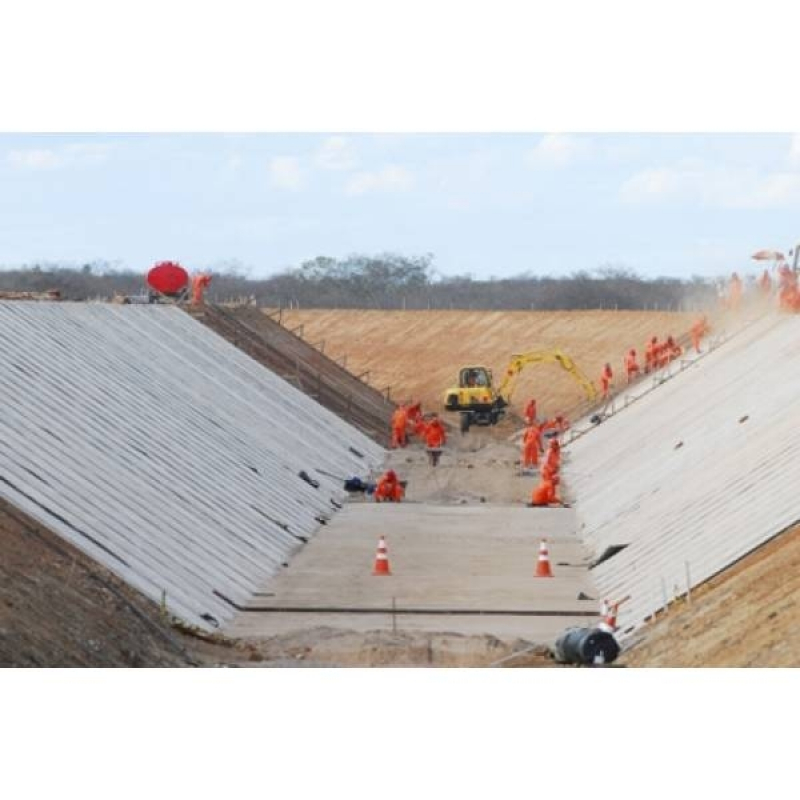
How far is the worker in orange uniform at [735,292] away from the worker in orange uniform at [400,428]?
13.7m

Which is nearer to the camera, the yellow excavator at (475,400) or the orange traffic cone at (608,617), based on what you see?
the orange traffic cone at (608,617)

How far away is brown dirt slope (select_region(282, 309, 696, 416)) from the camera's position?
276 ft

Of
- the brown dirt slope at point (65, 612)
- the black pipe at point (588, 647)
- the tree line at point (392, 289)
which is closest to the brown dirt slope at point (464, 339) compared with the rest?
the tree line at point (392, 289)

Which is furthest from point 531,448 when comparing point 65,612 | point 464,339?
point 464,339

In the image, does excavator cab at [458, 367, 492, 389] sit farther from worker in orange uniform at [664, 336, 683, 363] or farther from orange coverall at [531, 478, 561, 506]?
orange coverall at [531, 478, 561, 506]

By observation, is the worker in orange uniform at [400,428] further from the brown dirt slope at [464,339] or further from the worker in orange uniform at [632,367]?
the brown dirt slope at [464,339]

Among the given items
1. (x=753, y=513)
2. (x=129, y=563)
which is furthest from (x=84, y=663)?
(x=753, y=513)

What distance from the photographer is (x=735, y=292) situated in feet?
205

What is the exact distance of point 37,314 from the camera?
116 ft

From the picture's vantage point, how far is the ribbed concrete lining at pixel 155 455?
2295cm

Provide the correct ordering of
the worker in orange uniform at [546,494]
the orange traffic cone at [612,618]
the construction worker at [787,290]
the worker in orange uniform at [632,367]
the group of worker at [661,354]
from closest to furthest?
the orange traffic cone at [612,618] < the worker in orange uniform at [546,494] < the construction worker at [787,290] < the group of worker at [661,354] < the worker in orange uniform at [632,367]

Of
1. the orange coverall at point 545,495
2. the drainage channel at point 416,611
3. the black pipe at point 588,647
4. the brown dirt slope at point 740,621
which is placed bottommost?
the orange coverall at point 545,495

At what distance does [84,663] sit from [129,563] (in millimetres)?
5230

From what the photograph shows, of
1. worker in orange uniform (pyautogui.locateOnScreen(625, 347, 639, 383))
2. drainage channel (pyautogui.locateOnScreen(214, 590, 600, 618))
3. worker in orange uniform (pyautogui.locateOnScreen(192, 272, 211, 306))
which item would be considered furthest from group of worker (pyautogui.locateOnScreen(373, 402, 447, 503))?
drainage channel (pyautogui.locateOnScreen(214, 590, 600, 618))
